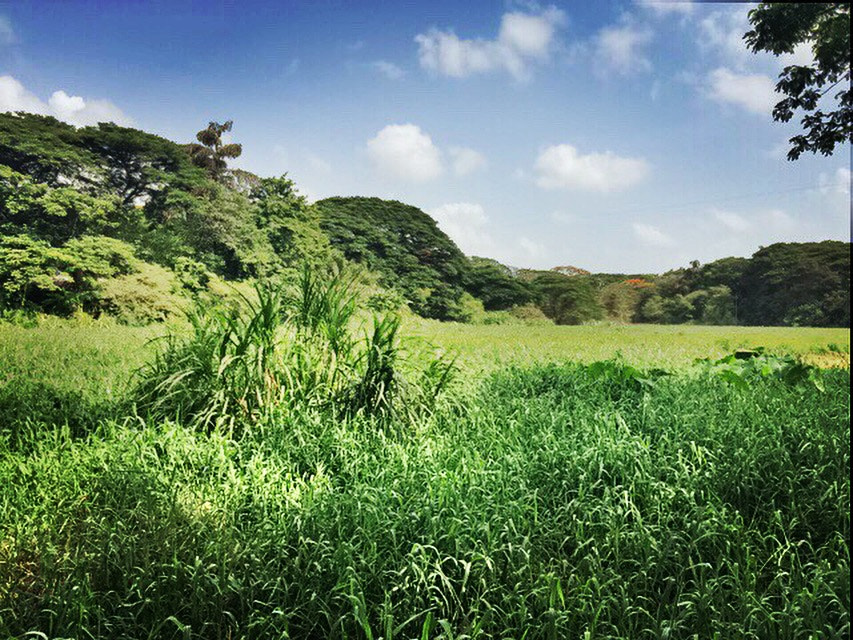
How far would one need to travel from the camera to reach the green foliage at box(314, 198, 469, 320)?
6934mm

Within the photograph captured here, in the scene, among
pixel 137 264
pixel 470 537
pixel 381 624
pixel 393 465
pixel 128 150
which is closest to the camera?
pixel 381 624

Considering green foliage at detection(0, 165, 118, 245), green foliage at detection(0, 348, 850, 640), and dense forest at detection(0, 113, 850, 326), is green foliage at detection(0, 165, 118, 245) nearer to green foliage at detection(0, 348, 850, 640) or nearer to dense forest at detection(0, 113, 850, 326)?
dense forest at detection(0, 113, 850, 326)

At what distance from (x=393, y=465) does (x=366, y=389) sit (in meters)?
0.84

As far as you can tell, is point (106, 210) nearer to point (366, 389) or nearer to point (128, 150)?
point (128, 150)

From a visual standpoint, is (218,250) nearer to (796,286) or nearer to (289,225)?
(289,225)

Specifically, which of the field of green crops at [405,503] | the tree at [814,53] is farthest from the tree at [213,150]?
the tree at [814,53]

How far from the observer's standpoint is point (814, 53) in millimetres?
1435

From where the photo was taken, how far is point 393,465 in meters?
2.33

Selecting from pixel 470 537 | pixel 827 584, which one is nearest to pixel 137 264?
pixel 470 537

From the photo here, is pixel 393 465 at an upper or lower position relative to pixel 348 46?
lower

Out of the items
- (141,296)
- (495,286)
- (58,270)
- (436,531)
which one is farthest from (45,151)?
(436,531)

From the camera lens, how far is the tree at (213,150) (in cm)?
569

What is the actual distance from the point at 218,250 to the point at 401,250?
2.32m

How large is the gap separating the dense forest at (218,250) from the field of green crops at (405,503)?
1825mm
